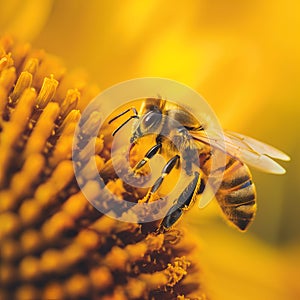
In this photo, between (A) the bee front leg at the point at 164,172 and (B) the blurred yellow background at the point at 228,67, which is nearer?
(A) the bee front leg at the point at 164,172

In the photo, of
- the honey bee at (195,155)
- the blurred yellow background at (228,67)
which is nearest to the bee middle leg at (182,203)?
the honey bee at (195,155)

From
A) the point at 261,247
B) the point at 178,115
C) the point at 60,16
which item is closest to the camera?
the point at 178,115

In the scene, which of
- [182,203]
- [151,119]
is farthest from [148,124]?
[182,203]

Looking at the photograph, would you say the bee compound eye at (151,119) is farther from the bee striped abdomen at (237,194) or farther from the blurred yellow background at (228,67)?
the blurred yellow background at (228,67)

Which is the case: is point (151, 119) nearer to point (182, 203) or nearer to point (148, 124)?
point (148, 124)

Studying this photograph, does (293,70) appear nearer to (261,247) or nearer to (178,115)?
(261,247)

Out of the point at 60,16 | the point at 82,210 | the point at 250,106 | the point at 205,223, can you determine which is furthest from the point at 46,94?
the point at 250,106

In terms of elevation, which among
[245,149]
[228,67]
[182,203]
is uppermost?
[228,67]
